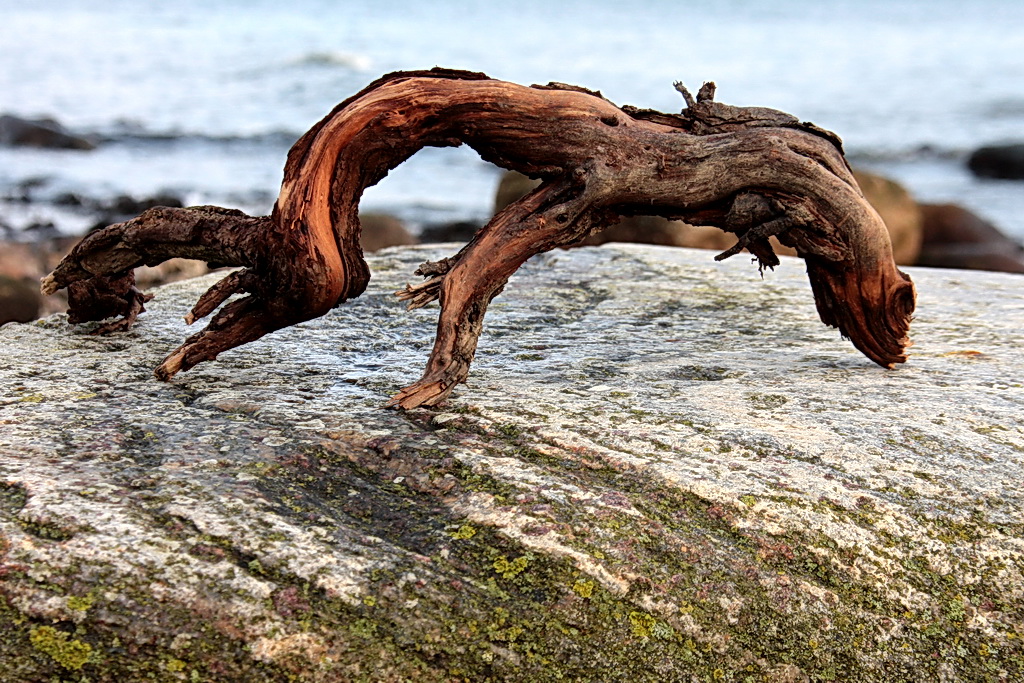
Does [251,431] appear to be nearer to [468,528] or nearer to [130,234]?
[468,528]

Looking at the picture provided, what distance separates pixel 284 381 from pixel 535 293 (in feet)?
5.62

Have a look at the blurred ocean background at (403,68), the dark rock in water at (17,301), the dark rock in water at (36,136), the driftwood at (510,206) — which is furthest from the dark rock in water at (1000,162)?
the dark rock in water at (36,136)

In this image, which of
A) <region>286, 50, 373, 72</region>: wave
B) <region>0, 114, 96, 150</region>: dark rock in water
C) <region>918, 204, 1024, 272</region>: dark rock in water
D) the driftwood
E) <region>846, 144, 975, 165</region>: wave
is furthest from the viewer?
<region>286, 50, 373, 72</region>: wave

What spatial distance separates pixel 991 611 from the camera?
7.86 feet

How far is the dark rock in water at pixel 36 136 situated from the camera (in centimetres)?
1719

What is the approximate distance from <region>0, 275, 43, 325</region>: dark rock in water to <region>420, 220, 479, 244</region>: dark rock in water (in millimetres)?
5109

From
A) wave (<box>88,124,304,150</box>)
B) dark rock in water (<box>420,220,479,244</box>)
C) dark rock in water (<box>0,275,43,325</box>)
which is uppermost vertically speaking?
wave (<box>88,124,304,150</box>)

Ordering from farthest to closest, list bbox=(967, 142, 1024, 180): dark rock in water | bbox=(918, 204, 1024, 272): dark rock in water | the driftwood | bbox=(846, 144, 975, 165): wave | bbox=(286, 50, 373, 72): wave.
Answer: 1. bbox=(286, 50, 373, 72): wave
2. bbox=(846, 144, 975, 165): wave
3. bbox=(967, 142, 1024, 180): dark rock in water
4. bbox=(918, 204, 1024, 272): dark rock in water
5. the driftwood

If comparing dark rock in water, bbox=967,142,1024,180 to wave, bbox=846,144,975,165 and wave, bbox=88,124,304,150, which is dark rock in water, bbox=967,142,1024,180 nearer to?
wave, bbox=846,144,975,165

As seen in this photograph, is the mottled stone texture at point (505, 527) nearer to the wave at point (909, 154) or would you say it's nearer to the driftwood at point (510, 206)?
the driftwood at point (510, 206)

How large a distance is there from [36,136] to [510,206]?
16672 mm

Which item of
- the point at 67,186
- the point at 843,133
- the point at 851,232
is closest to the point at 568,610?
the point at 851,232

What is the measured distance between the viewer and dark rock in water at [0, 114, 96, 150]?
677 inches

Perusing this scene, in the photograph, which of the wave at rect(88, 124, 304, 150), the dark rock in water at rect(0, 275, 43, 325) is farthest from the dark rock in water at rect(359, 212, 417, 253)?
the wave at rect(88, 124, 304, 150)
